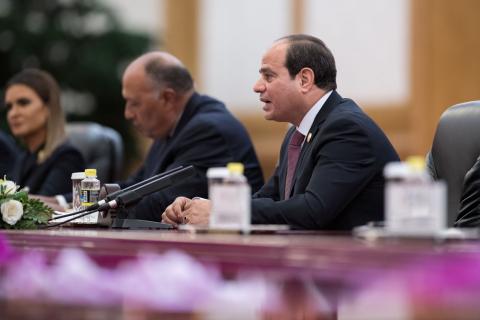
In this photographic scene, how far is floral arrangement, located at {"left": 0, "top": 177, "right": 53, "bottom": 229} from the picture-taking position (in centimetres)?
336

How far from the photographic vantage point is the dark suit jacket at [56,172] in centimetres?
542

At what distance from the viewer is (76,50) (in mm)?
9000

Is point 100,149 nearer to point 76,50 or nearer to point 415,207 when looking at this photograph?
point 76,50

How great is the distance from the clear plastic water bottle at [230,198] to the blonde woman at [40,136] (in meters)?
2.91

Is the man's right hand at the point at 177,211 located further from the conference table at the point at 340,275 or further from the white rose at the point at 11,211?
the conference table at the point at 340,275

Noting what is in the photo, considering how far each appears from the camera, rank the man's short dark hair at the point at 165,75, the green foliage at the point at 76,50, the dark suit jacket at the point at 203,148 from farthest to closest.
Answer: the green foliage at the point at 76,50
the man's short dark hair at the point at 165,75
the dark suit jacket at the point at 203,148

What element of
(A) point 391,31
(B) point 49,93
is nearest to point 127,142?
(A) point 391,31

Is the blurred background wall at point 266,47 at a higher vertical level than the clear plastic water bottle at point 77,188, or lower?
higher

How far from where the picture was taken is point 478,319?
5.68 feet

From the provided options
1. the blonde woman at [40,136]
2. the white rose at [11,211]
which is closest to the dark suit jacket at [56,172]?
the blonde woman at [40,136]

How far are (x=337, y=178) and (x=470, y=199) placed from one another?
42cm

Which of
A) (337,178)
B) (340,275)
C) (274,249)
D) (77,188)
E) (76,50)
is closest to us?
(340,275)

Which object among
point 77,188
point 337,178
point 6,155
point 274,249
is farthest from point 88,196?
point 6,155

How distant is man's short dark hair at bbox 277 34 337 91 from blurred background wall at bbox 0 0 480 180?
3065mm
